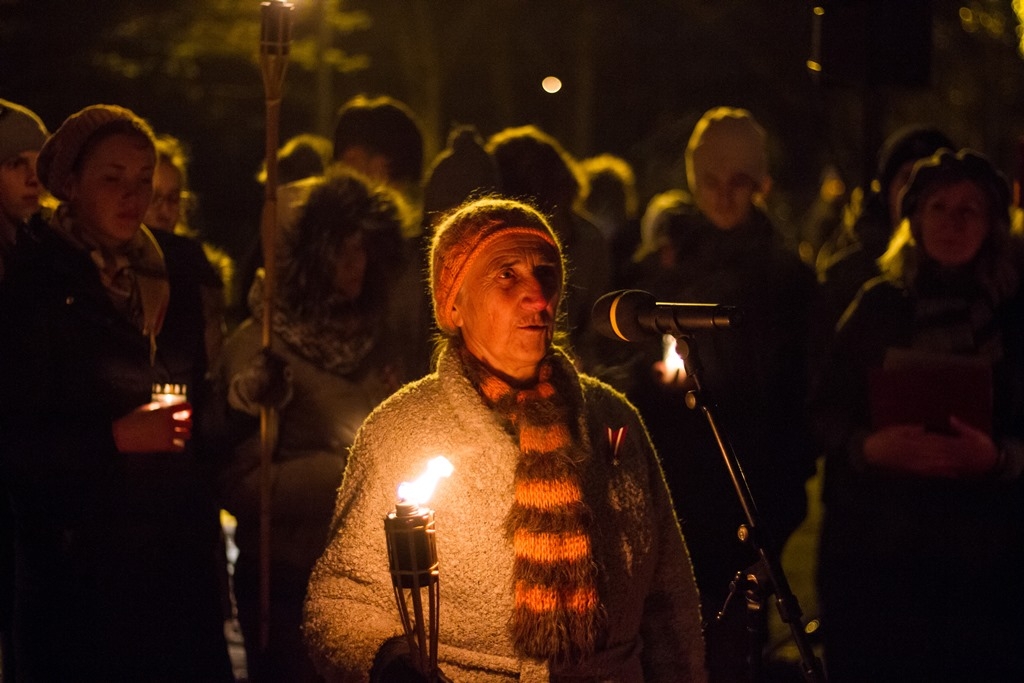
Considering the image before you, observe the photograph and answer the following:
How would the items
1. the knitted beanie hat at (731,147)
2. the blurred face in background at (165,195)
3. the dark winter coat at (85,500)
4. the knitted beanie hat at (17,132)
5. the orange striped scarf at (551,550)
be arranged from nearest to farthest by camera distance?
the orange striped scarf at (551,550)
the dark winter coat at (85,500)
the knitted beanie hat at (17,132)
the blurred face in background at (165,195)
the knitted beanie hat at (731,147)

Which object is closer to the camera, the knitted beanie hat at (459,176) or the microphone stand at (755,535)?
the microphone stand at (755,535)

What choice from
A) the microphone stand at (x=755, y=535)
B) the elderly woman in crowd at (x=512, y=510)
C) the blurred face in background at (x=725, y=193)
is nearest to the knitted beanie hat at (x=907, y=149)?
the blurred face in background at (x=725, y=193)

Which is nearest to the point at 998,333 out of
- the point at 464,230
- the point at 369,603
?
the point at 464,230

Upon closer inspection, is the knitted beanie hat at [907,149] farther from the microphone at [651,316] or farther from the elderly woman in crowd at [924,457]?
the microphone at [651,316]

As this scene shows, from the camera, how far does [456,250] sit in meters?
3.49

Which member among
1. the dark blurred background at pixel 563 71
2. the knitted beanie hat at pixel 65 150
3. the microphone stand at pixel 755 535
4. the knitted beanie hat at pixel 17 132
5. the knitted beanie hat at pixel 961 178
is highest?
the dark blurred background at pixel 563 71

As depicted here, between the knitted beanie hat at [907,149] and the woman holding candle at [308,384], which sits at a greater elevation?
the knitted beanie hat at [907,149]

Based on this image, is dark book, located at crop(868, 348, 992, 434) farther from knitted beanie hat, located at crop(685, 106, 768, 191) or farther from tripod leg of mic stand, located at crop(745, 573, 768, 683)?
knitted beanie hat, located at crop(685, 106, 768, 191)

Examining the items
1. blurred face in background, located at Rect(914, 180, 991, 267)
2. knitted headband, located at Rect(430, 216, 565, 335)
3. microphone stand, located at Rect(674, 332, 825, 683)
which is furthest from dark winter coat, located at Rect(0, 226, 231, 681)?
blurred face in background, located at Rect(914, 180, 991, 267)

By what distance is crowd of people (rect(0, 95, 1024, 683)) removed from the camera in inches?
131

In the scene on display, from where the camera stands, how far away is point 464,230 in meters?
3.49

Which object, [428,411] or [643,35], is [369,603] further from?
[643,35]

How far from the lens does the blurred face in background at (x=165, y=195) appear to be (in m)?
5.86

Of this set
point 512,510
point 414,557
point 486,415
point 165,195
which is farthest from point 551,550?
point 165,195
